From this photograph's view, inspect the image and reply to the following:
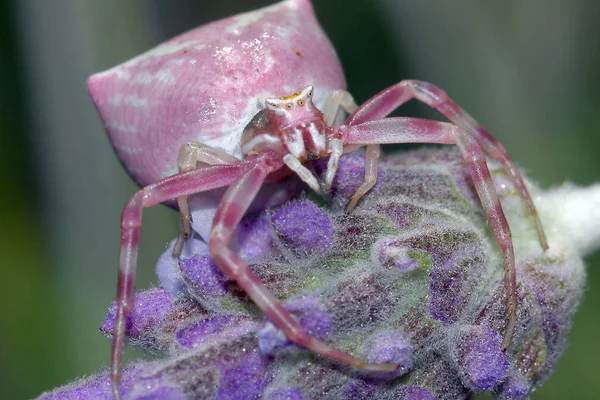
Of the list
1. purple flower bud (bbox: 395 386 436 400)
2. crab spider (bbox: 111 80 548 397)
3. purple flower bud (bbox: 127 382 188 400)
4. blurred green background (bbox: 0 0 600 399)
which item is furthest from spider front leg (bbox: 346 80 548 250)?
blurred green background (bbox: 0 0 600 399)

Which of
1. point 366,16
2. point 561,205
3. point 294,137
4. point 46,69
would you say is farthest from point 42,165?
point 561,205

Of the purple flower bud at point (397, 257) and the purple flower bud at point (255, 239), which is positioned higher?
the purple flower bud at point (397, 257)

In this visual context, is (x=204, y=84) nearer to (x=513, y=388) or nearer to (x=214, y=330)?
(x=214, y=330)

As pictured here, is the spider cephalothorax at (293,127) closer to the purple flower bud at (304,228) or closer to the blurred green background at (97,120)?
the purple flower bud at (304,228)

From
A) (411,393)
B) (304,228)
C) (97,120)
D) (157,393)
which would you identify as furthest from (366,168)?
(97,120)

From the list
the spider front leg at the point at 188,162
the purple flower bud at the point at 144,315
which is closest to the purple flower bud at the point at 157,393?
the purple flower bud at the point at 144,315

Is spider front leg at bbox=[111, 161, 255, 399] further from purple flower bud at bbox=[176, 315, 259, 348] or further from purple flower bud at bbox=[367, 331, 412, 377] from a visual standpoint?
purple flower bud at bbox=[367, 331, 412, 377]
